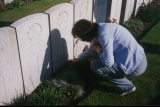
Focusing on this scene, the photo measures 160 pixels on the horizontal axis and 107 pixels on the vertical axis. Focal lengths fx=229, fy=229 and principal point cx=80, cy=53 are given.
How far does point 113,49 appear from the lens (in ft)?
12.0

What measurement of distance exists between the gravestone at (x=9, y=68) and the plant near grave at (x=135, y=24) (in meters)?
4.15

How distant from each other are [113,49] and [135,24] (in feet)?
12.1

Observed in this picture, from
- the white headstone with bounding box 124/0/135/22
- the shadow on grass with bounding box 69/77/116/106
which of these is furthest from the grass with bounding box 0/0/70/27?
the shadow on grass with bounding box 69/77/116/106

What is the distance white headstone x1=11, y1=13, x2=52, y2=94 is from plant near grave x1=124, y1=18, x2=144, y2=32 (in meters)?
3.41

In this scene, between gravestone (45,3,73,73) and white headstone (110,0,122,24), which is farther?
white headstone (110,0,122,24)

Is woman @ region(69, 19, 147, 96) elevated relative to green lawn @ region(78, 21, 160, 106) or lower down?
elevated

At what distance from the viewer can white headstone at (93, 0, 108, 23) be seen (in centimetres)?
528

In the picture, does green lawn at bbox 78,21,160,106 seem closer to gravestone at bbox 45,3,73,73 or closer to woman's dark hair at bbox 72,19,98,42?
gravestone at bbox 45,3,73,73

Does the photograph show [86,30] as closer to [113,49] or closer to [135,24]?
[113,49]

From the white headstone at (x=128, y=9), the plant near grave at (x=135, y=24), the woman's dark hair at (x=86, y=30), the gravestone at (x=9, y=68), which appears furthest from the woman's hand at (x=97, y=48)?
the white headstone at (x=128, y=9)

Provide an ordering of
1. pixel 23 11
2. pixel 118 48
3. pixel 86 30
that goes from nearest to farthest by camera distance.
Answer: pixel 86 30, pixel 118 48, pixel 23 11

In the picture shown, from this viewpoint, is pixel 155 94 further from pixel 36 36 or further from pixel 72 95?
pixel 36 36

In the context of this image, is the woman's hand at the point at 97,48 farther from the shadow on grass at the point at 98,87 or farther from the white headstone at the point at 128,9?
the white headstone at the point at 128,9

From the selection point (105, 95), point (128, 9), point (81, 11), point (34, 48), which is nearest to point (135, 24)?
point (128, 9)
